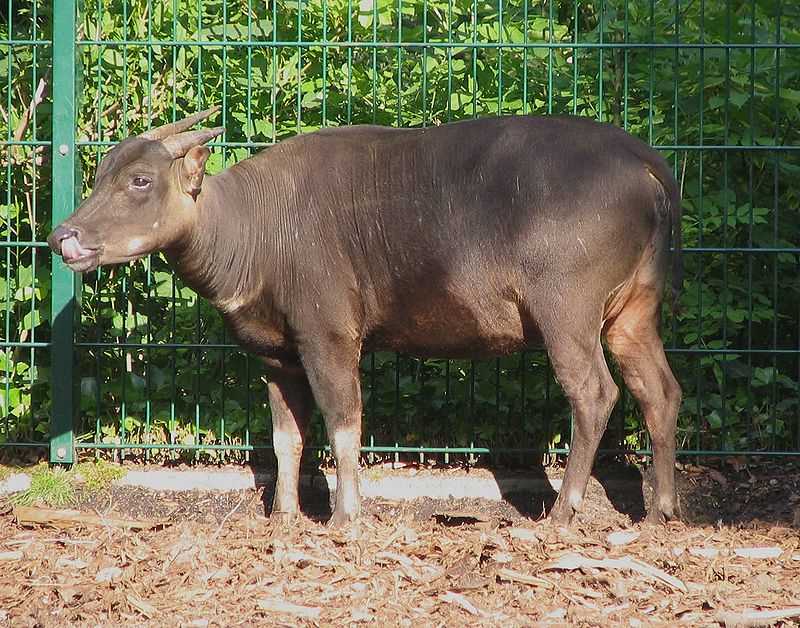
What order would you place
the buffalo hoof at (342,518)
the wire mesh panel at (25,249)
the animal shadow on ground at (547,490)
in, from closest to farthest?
the buffalo hoof at (342,518) → the animal shadow on ground at (547,490) → the wire mesh panel at (25,249)

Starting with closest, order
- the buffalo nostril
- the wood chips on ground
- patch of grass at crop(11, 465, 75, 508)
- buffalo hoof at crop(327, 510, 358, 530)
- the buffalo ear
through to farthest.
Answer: the wood chips on ground
the buffalo nostril
the buffalo ear
buffalo hoof at crop(327, 510, 358, 530)
patch of grass at crop(11, 465, 75, 508)

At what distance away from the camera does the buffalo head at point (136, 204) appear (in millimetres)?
6270

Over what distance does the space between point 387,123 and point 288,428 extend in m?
2.23

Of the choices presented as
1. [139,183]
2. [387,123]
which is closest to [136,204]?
[139,183]

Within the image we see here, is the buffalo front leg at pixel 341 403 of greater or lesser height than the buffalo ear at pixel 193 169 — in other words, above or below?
below

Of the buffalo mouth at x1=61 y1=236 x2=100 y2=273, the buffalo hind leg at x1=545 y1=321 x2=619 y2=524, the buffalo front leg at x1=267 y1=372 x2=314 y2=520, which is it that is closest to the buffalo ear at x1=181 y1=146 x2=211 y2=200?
the buffalo mouth at x1=61 y1=236 x2=100 y2=273

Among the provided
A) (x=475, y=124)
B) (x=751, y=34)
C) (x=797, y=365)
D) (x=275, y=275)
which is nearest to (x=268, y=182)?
(x=275, y=275)

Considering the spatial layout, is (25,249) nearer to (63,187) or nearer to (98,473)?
(63,187)

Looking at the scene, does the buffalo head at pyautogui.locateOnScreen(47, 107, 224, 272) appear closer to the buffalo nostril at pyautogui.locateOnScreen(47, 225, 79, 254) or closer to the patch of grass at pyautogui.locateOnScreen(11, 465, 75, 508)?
the buffalo nostril at pyautogui.locateOnScreen(47, 225, 79, 254)

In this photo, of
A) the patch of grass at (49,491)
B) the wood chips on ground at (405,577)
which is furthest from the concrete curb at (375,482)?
the wood chips on ground at (405,577)

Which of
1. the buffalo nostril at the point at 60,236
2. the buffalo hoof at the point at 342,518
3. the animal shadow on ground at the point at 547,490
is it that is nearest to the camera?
the buffalo nostril at the point at 60,236

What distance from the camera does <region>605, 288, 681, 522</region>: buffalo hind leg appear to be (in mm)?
6848

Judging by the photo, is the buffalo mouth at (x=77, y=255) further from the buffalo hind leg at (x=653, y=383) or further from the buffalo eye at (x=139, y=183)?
the buffalo hind leg at (x=653, y=383)

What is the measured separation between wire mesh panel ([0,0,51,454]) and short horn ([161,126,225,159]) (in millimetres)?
1798
